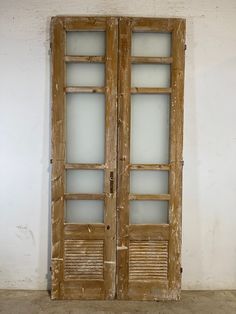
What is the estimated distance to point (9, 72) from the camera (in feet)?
9.42

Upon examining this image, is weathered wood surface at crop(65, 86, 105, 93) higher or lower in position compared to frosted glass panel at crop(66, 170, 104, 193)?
higher

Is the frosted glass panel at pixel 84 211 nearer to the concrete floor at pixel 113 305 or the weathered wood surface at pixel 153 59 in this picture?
the concrete floor at pixel 113 305

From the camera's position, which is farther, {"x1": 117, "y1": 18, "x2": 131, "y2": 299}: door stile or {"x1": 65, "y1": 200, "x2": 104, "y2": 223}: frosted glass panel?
{"x1": 65, "y1": 200, "x2": 104, "y2": 223}: frosted glass panel

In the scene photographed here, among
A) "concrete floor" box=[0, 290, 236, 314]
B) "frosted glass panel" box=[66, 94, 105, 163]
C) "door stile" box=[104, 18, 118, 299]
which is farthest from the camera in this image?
"frosted glass panel" box=[66, 94, 105, 163]

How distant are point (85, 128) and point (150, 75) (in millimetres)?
722

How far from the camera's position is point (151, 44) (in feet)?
9.31

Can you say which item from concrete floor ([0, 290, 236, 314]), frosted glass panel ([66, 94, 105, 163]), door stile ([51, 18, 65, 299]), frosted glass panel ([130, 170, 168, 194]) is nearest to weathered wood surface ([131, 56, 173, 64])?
frosted glass panel ([66, 94, 105, 163])

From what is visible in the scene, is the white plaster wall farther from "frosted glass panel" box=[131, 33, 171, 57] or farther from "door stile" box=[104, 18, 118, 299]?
"door stile" box=[104, 18, 118, 299]

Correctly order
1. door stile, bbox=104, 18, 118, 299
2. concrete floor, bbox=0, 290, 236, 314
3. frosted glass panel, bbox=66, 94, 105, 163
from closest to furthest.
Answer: concrete floor, bbox=0, 290, 236, 314 < door stile, bbox=104, 18, 118, 299 < frosted glass panel, bbox=66, 94, 105, 163

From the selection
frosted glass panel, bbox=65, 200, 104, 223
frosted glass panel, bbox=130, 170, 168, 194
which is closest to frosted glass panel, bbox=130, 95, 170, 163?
frosted glass panel, bbox=130, 170, 168, 194

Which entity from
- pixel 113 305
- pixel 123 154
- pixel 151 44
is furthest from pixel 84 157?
pixel 113 305

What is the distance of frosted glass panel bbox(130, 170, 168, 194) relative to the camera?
2871 millimetres

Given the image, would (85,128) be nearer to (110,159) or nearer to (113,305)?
(110,159)

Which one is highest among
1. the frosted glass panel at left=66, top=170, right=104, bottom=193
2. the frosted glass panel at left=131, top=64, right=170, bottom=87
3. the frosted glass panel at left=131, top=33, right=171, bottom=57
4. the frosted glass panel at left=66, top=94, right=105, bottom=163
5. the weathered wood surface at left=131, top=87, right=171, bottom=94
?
the frosted glass panel at left=131, top=33, right=171, bottom=57
